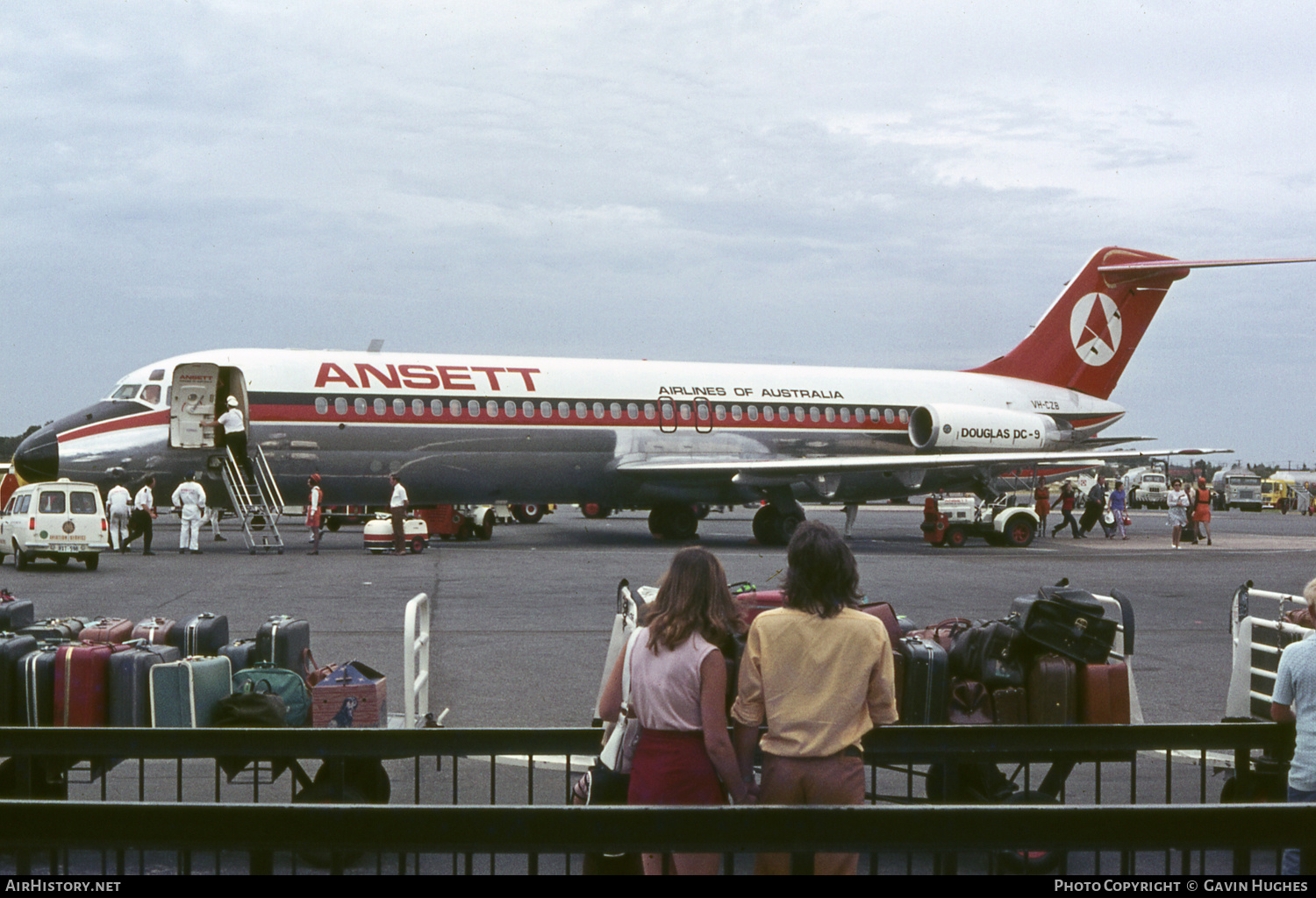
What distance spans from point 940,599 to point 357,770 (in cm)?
1105

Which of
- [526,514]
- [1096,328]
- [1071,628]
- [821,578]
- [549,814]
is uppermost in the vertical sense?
[1096,328]

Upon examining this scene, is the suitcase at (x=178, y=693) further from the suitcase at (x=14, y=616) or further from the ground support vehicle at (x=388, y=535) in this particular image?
the ground support vehicle at (x=388, y=535)

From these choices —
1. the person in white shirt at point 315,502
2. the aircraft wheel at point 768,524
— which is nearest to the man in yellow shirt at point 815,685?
the person in white shirt at point 315,502

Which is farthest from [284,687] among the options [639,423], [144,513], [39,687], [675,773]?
[639,423]

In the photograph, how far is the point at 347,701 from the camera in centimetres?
637

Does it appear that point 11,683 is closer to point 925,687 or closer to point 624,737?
point 624,737

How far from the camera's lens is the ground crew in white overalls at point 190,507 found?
72.3 ft

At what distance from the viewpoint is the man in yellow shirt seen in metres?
4.11

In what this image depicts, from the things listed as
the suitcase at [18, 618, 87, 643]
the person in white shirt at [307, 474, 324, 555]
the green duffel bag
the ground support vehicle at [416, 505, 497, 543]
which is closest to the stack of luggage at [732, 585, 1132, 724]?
the green duffel bag

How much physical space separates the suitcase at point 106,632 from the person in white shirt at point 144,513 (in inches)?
619

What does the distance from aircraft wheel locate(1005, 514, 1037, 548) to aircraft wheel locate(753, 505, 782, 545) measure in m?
5.54

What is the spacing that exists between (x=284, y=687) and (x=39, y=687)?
46.0 inches

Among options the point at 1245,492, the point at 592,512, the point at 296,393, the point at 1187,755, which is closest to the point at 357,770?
the point at 1187,755

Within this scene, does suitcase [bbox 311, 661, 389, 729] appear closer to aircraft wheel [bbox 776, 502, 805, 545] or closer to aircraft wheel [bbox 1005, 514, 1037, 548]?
aircraft wheel [bbox 776, 502, 805, 545]
